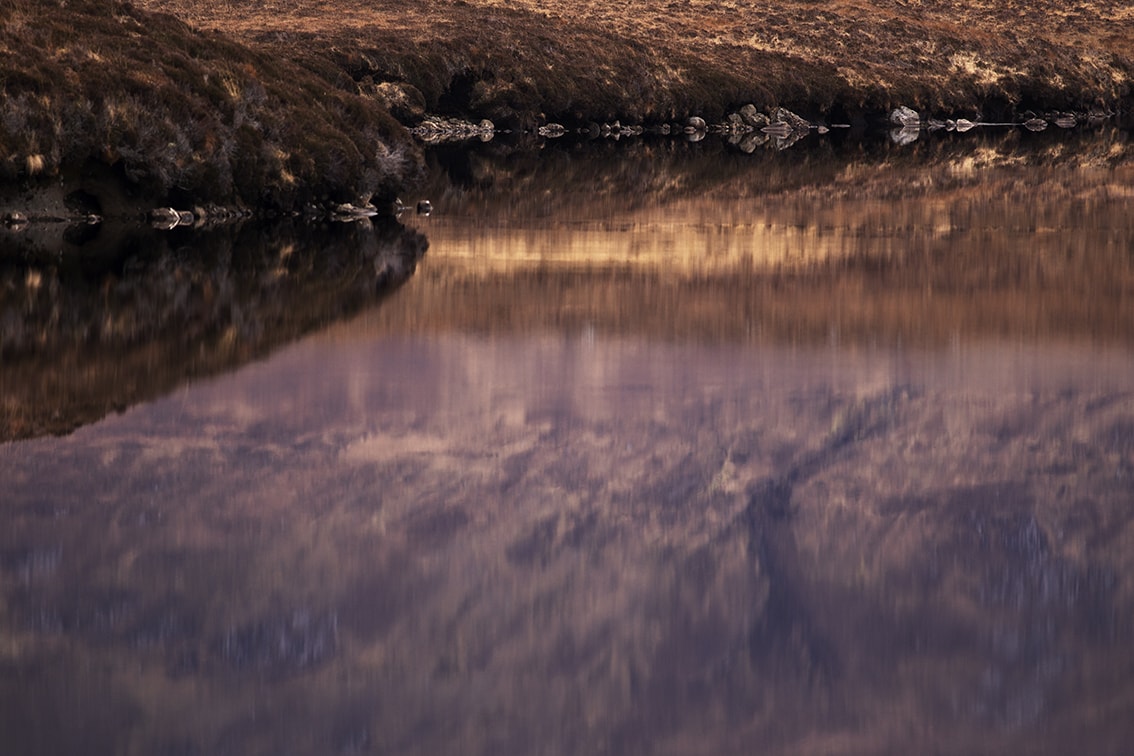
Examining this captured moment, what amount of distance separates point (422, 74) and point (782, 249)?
38228 millimetres

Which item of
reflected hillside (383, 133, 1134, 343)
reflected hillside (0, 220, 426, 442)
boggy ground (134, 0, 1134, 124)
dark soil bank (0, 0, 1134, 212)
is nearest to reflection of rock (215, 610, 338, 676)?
reflected hillside (0, 220, 426, 442)

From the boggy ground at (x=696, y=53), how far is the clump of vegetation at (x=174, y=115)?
969 inches

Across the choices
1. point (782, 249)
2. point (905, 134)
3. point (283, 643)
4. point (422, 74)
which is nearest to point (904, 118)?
point (905, 134)

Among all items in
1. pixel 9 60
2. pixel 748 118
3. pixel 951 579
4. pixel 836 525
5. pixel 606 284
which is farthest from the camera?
pixel 748 118

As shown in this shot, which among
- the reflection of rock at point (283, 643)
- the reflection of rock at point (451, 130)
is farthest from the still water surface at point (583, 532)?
the reflection of rock at point (451, 130)

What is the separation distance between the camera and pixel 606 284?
67.7 feet

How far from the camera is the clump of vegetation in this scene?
26.1 metres

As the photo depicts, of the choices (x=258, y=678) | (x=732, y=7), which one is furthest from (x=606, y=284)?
(x=732, y=7)

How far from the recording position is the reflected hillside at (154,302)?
42.4 feet

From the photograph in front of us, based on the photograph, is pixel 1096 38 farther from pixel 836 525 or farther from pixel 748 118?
pixel 836 525

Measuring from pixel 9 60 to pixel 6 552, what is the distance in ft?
66.2

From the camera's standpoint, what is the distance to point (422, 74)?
201 ft

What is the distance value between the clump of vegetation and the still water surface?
7408 mm

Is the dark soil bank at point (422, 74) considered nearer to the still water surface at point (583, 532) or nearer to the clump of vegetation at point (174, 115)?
the clump of vegetation at point (174, 115)
